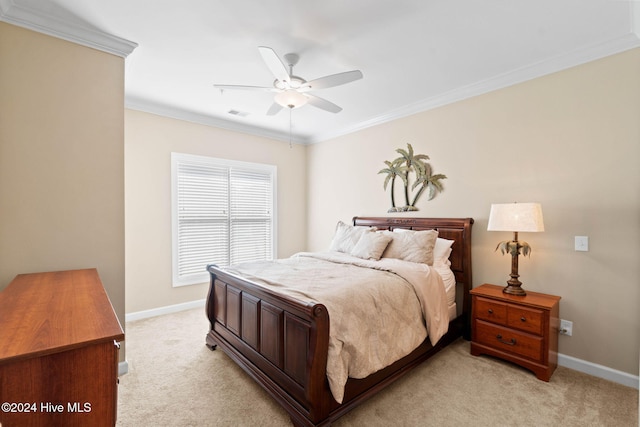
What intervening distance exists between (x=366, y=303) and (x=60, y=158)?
2.53 metres

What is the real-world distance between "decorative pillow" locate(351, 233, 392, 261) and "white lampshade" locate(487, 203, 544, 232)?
110cm

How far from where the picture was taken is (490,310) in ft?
8.79

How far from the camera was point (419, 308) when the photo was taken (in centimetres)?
249

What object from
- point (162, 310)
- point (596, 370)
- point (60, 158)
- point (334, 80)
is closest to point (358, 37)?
point (334, 80)

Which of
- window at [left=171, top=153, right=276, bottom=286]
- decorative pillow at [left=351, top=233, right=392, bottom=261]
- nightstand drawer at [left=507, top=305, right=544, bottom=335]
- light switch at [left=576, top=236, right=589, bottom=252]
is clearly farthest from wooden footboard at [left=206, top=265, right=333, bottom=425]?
light switch at [left=576, top=236, right=589, bottom=252]

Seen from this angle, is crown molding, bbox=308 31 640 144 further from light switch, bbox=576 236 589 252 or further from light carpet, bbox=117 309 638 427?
light carpet, bbox=117 309 638 427

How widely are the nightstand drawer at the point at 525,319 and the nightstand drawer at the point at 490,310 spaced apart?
47mm

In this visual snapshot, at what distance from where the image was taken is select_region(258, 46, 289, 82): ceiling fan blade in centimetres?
198

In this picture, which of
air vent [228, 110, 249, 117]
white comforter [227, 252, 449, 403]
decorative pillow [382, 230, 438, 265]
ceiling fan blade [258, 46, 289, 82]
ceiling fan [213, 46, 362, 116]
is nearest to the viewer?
white comforter [227, 252, 449, 403]

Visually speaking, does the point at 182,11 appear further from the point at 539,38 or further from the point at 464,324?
the point at 464,324

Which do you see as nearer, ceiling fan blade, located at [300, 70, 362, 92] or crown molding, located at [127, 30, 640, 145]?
ceiling fan blade, located at [300, 70, 362, 92]

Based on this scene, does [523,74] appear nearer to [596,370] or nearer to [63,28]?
[596,370]

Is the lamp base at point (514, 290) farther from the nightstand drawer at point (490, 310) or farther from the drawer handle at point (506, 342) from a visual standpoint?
the drawer handle at point (506, 342)

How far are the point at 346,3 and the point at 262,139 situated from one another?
315cm
